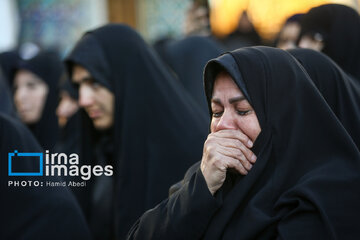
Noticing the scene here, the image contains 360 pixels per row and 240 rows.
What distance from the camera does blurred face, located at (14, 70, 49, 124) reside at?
16.5 ft

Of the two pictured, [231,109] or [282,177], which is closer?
[282,177]

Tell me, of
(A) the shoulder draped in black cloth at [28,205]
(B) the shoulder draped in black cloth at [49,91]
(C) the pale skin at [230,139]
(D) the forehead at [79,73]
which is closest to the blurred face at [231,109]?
(C) the pale skin at [230,139]

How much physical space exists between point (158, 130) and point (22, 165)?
83 cm

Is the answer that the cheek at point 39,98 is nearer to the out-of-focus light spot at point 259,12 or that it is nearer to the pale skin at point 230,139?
the pale skin at point 230,139

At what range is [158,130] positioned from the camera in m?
3.33

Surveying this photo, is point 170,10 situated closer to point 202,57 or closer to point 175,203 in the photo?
point 202,57

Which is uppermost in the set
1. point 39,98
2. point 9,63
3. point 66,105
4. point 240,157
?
point 240,157

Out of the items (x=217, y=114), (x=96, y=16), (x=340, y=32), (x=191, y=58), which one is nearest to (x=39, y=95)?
(x=191, y=58)

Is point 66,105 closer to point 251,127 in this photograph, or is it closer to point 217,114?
point 217,114

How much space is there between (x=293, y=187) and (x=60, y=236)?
3.89 feet

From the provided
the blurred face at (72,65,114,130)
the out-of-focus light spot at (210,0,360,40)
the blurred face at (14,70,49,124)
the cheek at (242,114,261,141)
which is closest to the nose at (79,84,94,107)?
the blurred face at (72,65,114,130)

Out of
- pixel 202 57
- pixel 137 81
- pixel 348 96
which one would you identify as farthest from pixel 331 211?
pixel 202 57

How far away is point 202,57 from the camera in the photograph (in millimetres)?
4836

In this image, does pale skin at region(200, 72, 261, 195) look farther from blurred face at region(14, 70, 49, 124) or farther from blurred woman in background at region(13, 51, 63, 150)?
blurred face at region(14, 70, 49, 124)
